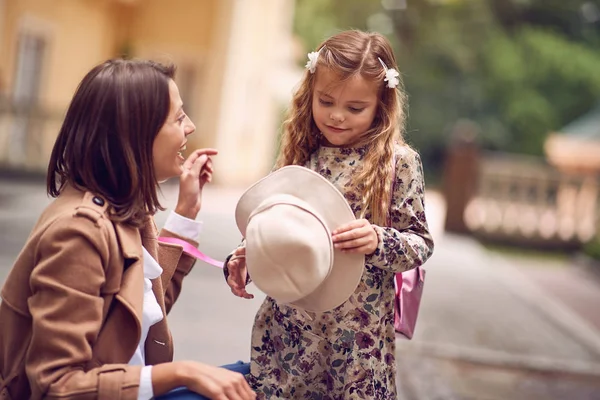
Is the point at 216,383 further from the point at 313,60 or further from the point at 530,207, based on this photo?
the point at 530,207

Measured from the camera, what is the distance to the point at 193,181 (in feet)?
7.77

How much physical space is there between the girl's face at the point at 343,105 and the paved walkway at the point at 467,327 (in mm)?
2918

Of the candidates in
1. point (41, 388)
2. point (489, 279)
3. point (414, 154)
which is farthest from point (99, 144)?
point (489, 279)

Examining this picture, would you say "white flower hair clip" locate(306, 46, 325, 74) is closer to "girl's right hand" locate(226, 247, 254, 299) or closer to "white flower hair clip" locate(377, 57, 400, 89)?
"white flower hair clip" locate(377, 57, 400, 89)

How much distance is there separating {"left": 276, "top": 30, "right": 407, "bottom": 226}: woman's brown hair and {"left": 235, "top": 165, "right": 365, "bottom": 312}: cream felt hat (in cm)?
23

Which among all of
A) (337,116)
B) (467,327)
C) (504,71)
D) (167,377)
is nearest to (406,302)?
(337,116)

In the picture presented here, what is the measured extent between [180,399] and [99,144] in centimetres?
63

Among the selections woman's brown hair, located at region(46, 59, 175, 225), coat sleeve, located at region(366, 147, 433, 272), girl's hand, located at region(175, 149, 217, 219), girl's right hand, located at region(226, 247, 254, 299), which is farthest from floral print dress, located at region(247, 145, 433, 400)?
woman's brown hair, located at region(46, 59, 175, 225)

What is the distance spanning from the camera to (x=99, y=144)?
5.93ft

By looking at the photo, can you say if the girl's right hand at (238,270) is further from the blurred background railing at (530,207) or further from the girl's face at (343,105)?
the blurred background railing at (530,207)

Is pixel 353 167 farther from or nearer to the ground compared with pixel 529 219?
farther from the ground

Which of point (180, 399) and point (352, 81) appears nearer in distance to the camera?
point (180, 399)

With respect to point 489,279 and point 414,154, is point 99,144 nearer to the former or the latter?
point 414,154

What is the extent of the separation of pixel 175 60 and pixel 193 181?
15674 millimetres
